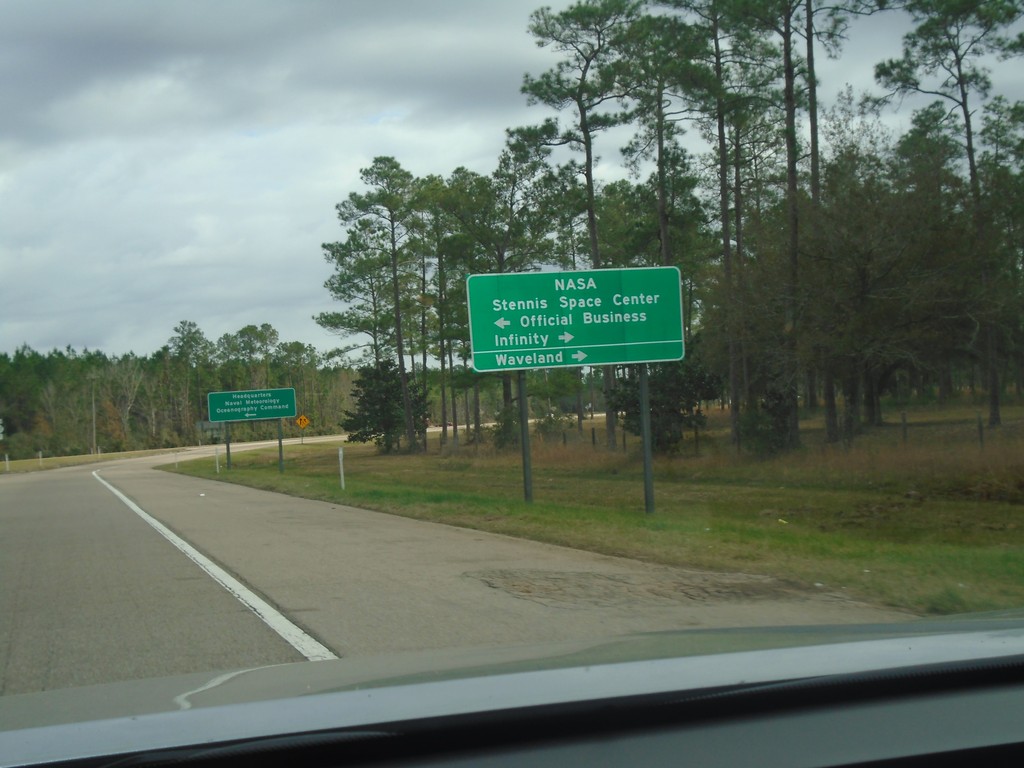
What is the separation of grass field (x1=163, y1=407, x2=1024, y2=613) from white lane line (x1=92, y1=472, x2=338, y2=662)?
4.97 m

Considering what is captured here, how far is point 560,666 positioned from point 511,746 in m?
0.76

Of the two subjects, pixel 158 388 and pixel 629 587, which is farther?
pixel 158 388

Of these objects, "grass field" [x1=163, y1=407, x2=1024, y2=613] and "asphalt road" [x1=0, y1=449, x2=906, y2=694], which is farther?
"grass field" [x1=163, y1=407, x2=1024, y2=613]

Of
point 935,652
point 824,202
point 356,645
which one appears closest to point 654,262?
point 824,202

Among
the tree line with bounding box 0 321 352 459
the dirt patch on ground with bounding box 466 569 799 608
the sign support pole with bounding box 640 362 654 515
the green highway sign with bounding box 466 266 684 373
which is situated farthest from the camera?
the tree line with bounding box 0 321 352 459

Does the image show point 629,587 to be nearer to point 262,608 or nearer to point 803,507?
point 262,608

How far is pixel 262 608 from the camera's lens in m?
9.69

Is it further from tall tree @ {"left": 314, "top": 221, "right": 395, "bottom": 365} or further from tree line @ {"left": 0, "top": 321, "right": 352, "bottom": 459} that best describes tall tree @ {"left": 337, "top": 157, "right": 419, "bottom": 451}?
tree line @ {"left": 0, "top": 321, "right": 352, "bottom": 459}

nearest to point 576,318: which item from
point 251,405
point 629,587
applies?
point 629,587

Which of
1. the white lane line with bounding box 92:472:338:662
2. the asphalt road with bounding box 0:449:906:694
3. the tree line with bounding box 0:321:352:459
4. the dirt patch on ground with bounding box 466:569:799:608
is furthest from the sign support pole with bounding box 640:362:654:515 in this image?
the tree line with bounding box 0:321:352:459

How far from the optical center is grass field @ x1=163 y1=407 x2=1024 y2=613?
11.0 meters

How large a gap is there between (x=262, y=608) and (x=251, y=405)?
1853 inches

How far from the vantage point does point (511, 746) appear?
9.39 feet

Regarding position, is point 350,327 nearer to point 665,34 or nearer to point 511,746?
point 665,34
